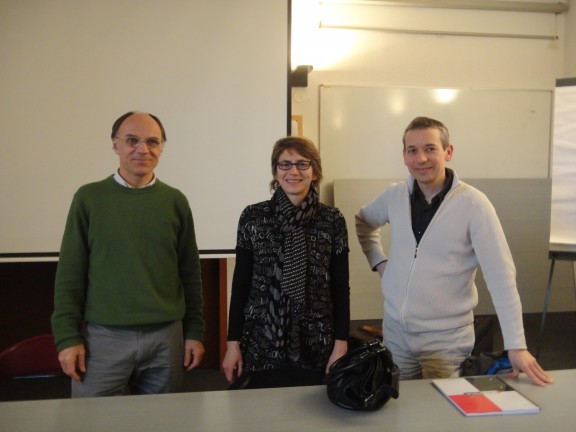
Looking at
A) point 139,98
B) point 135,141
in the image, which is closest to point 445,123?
point 139,98

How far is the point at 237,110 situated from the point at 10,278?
1841 mm

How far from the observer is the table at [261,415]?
3.82ft

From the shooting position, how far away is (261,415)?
1224 millimetres

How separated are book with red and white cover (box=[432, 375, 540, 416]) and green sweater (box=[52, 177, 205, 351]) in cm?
88

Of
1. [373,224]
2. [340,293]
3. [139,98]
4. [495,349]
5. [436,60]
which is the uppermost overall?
[436,60]

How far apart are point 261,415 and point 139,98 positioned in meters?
2.21

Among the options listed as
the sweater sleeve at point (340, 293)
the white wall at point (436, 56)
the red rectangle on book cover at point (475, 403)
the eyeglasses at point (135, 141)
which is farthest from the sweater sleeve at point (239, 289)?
the white wall at point (436, 56)

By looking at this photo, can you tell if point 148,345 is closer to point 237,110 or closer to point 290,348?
Result: point 290,348

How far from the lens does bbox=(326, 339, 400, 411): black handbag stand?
124 cm

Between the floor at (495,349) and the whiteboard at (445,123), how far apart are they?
4.40 ft

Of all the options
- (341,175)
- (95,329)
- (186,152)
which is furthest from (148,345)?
(341,175)

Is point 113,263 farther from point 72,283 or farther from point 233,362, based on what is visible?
point 233,362

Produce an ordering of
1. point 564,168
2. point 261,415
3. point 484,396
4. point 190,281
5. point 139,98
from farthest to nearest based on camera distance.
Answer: point 564,168, point 139,98, point 190,281, point 484,396, point 261,415

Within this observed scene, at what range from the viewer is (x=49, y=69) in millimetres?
2807
